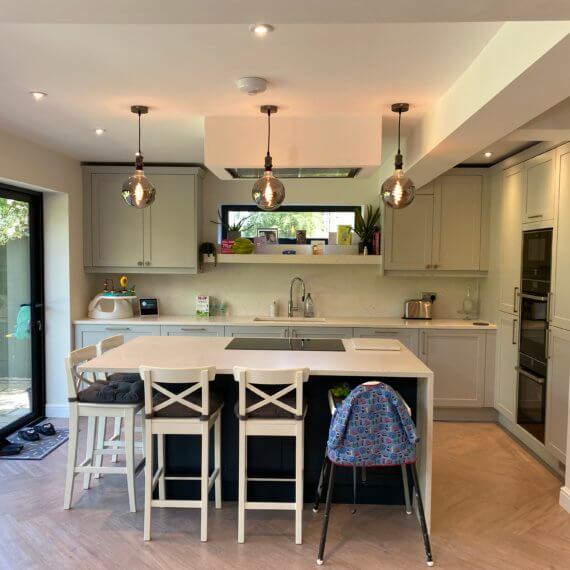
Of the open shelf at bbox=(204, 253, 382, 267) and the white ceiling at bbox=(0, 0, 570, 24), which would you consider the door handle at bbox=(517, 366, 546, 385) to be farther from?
the white ceiling at bbox=(0, 0, 570, 24)

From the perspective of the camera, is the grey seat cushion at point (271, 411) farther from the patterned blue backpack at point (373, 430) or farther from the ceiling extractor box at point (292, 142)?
the ceiling extractor box at point (292, 142)

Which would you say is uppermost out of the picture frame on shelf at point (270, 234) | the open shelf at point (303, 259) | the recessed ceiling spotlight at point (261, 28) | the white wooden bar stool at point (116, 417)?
the recessed ceiling spotlight at point (261, 28)

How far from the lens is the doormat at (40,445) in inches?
152

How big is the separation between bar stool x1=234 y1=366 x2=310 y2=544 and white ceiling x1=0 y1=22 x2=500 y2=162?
157cm

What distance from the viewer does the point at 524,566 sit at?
8.39ft

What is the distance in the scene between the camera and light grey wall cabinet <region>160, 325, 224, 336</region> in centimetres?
491

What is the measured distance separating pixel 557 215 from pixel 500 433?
2106mm

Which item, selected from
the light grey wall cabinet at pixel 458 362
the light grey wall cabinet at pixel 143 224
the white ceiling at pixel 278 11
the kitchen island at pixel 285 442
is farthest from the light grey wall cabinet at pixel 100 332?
the white ceiling at pixel 278 11

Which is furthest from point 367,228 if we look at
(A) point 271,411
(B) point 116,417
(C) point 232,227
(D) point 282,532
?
(D) point 282,532

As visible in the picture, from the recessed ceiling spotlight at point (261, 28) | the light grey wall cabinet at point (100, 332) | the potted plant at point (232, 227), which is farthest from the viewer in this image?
the potted plant at point (232, 227)

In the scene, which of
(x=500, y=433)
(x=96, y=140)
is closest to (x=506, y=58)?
(x=96, y=140)

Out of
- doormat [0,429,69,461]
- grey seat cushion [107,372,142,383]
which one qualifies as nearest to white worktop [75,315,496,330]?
doormat [0,429,69,461]

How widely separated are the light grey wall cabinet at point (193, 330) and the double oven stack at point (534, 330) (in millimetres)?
2748

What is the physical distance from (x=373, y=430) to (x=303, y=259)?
2.79 metres
